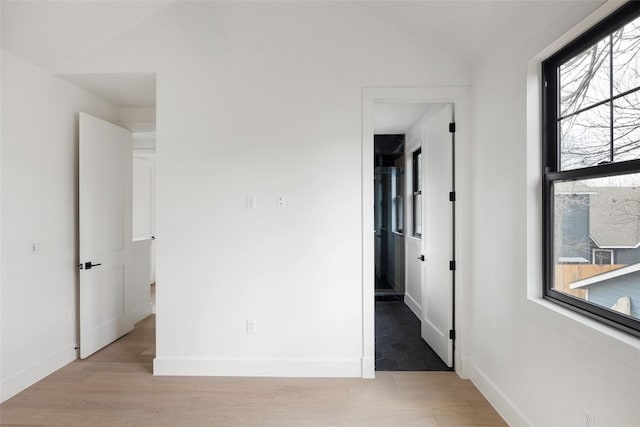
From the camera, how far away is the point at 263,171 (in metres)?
2.73

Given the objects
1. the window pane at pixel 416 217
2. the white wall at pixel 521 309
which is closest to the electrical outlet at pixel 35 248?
the white wall at pixel 521 309

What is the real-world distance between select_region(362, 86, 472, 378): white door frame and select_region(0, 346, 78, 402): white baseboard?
2574 mm

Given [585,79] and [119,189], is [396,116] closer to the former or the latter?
[585,79]

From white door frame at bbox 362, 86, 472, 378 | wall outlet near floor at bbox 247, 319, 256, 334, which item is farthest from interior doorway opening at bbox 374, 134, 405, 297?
wall outlet near floor at bbox 247, 319, 256, 334

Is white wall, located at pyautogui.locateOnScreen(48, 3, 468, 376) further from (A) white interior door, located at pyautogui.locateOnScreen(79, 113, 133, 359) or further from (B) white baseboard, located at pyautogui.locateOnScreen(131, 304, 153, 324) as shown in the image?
(B) white baseboard, located at pyautogui.locateOnScreen(131, 304, 153, 324)

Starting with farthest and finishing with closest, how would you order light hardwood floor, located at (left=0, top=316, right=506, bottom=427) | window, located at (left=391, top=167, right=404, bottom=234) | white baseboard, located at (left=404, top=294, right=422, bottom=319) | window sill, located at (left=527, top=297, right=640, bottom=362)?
1. window, located at (left=391, top=167, right=404, bottom=234)
2. white baseboard, located at (left=404, top=294, right=422, bottom=319)
3. light hardwood floor, located at (left=0, top=316, right=506, bottom=427)
4. window sill, located at (left=527, top=297, right=640, bottom=362)

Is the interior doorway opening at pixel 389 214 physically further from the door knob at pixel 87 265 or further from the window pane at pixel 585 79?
the door knob at pixel 87 265

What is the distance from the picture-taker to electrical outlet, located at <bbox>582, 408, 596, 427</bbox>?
1496 millimetres

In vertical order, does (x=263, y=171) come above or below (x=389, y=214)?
above

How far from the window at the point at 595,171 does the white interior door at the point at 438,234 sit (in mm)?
948

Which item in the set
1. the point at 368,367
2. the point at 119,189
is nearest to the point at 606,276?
the point at 368,367

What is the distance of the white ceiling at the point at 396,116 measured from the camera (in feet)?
11.8

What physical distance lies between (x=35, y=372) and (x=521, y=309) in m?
3.57

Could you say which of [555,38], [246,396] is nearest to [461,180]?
[555,38]
